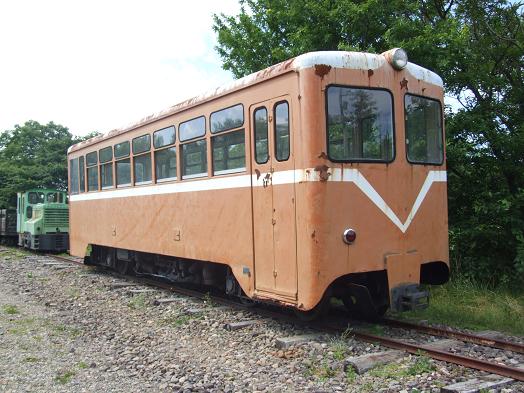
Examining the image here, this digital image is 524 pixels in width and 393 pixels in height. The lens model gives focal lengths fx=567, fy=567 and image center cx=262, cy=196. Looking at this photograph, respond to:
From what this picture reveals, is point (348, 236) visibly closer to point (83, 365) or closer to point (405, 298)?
point (405, 298)

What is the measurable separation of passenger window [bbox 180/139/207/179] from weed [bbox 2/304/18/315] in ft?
10.2

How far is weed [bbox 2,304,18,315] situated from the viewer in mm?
8052

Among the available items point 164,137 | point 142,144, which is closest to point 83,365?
point 164,137

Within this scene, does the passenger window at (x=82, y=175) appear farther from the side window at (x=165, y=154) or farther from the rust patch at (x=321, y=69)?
the rust patch at (x=321, y=69)

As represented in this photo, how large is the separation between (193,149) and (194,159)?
14cm

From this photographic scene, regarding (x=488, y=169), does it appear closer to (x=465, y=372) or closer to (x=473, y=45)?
(x=473, y=45)

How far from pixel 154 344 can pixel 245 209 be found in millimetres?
1829

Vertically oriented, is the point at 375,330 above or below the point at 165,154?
below

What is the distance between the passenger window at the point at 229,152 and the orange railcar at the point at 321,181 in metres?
0.01

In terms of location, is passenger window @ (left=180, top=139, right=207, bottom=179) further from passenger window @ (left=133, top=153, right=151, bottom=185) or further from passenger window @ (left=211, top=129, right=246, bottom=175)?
passenger window @ (left=133, top=153, right=151, bottom=185)

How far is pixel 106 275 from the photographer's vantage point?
1198 cm

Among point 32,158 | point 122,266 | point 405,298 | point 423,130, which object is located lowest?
point 122,266

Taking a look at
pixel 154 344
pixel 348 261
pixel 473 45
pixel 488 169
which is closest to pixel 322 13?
pixel 473 45

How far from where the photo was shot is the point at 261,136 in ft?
21.1
